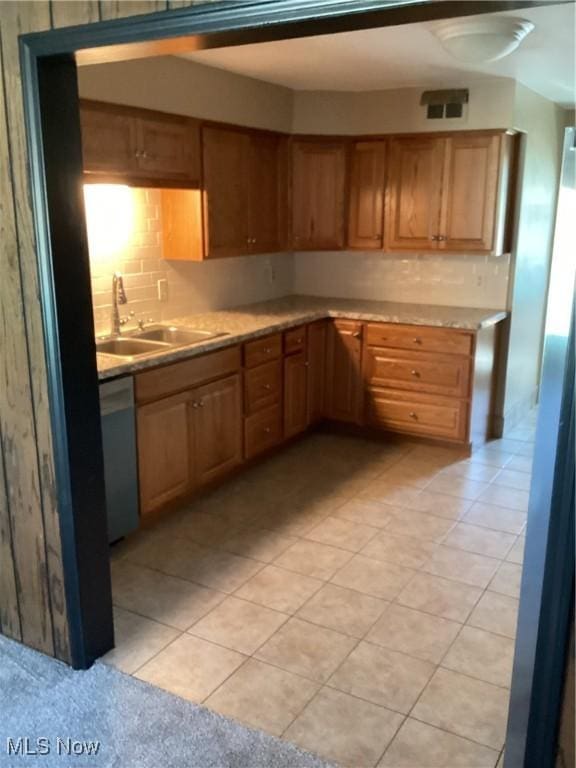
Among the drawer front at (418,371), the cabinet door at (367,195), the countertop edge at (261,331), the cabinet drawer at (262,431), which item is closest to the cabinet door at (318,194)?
the cabinet door at (367,195)

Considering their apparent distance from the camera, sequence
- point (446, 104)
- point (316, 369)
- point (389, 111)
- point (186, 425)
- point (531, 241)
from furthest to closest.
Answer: point (531, 241) → point (316, 369) → point (389, 111) → point (446, 104) → point (186, 425)

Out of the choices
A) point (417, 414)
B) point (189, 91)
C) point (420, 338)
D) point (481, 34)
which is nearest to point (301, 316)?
point (420, 338)

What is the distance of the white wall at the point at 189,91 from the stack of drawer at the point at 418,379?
62.0 inches

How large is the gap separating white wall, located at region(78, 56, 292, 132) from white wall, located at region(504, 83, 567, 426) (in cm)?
159

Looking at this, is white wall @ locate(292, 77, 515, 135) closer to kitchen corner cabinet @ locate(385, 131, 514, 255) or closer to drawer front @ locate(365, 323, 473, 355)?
kitchen corner cabinet @ locate(385, 131, 514, 255)

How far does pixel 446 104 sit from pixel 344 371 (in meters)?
1.88

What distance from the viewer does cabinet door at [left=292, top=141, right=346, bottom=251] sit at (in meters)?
4.88

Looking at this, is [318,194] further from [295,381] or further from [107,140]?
[107,140]

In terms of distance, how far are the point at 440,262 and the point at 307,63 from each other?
67.8 inches

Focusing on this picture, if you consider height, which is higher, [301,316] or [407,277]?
[407,277]

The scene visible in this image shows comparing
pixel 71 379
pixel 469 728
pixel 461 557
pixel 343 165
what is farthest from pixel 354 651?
pixel 343 165

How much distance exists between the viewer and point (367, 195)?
489cm

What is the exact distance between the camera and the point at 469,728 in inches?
88.6

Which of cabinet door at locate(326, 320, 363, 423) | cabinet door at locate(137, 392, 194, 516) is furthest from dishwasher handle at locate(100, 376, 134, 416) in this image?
cabinet door at locate(326, 320, 363, 423)
